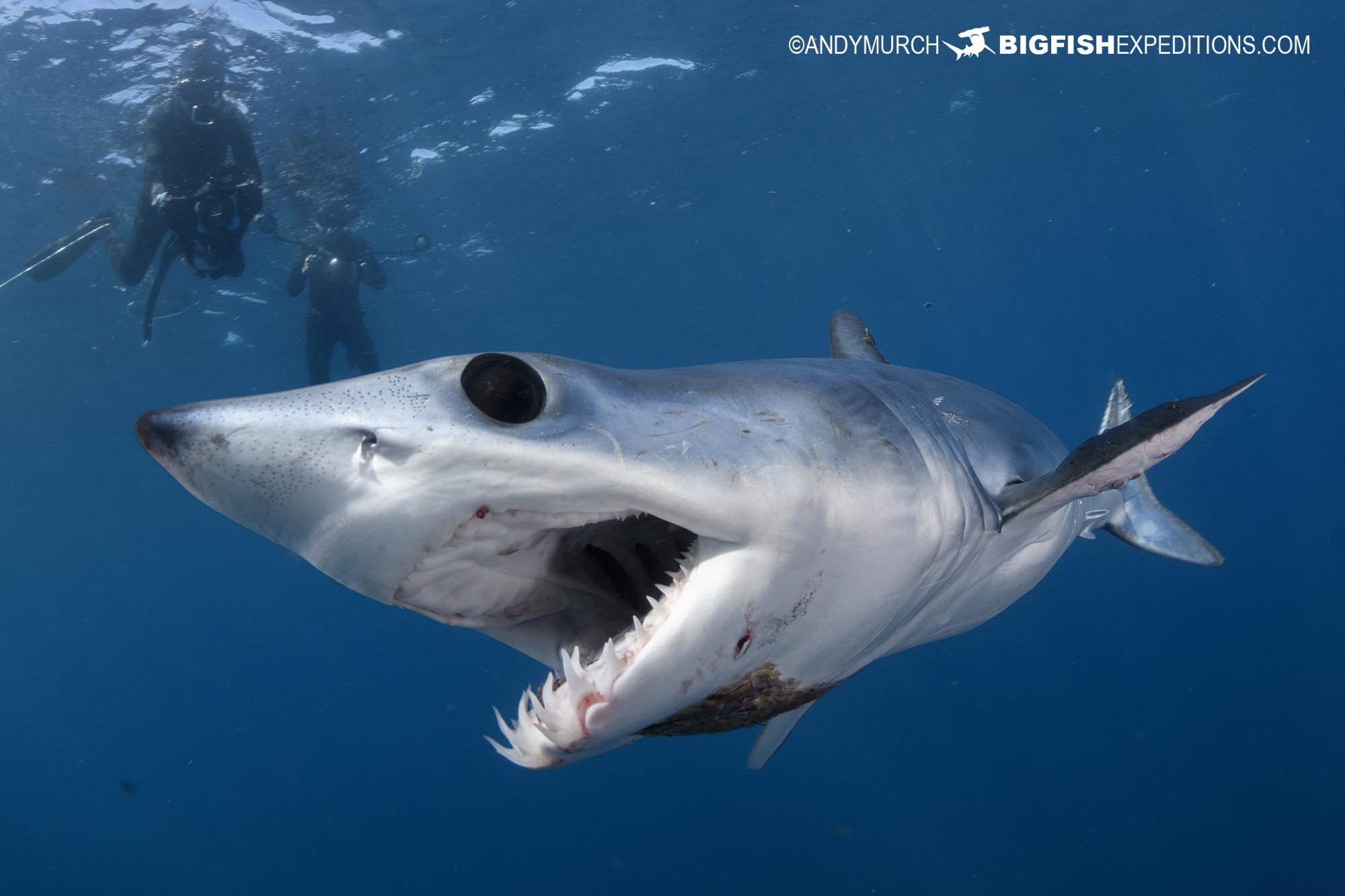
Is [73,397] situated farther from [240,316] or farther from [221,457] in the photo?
[221,457]

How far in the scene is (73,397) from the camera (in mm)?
24875

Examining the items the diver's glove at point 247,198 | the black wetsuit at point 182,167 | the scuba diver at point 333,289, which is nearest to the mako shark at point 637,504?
the black wetsuit at point 182,167

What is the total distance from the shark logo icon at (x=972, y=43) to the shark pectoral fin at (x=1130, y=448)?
19.8m

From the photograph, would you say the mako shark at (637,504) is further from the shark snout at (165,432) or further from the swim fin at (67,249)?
the swim fin at (67,249)

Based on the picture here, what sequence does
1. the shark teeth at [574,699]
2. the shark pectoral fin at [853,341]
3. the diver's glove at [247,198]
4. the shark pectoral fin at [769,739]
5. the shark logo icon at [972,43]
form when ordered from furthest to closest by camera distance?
the shark logo icon at [972,43], the diver's glove at [247,198], the shark pectoral fin at [853,341], the shark pectoral fin at [769,739], the shark teeth at [574,699]

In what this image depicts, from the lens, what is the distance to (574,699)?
152 cm

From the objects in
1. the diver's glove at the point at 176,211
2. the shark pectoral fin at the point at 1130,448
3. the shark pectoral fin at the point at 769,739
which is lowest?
the shark pectoral fin at the point at 769,739

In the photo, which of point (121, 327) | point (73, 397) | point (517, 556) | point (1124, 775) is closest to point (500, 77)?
point (121, 327)

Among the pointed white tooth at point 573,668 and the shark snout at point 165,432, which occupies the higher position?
the shark snout at point 165,432

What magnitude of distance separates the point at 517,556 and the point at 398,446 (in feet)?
1.91

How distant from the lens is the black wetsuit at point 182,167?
41.0 ft

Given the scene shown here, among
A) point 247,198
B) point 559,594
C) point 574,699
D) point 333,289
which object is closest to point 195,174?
point 247,198

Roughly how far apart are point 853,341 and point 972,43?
61.4ft

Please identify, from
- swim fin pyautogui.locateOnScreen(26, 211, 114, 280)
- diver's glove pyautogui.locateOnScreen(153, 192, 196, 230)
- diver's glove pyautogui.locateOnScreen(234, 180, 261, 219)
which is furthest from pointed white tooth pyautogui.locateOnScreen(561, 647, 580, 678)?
swim fin pyautogui.locateOnScreen(26, 211, 114, 280)
